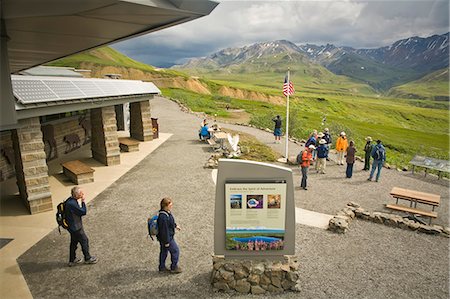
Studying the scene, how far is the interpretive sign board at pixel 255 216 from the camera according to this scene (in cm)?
627

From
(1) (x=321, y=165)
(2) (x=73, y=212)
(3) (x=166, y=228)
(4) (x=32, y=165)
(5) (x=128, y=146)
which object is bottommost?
(1) (x=321, y=165)

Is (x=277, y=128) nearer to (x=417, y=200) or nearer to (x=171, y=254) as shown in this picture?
(x=417, y=200)

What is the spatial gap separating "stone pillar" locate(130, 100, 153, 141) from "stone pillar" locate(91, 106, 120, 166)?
185 inches

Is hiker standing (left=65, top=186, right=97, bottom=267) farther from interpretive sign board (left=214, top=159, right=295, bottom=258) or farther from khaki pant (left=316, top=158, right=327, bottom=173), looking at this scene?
khaki pant (left=316, top=158, right=327, bottom=173)

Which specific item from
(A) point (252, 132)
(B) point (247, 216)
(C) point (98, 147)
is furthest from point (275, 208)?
(A) point (252, 132)

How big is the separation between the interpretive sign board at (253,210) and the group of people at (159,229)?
991 millimetres

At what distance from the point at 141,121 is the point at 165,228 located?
48.7 ft

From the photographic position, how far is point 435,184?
14891 mm

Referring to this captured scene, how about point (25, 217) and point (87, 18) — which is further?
point (25, 217)

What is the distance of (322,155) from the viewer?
572 inches

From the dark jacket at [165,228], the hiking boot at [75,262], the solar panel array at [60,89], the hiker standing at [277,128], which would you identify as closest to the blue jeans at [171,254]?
the dark jacket at [165,228]

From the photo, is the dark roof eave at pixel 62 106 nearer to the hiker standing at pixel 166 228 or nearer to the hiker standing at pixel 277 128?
the hiker standing at pixel 166 228

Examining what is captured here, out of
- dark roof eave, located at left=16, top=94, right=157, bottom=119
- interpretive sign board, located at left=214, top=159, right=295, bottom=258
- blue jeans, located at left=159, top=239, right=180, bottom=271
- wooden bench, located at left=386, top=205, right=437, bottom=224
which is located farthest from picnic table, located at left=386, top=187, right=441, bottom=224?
dark roof eave, located at left=16, top=94, right=157, bottom=119

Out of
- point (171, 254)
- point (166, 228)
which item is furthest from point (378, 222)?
point (166, 228)
